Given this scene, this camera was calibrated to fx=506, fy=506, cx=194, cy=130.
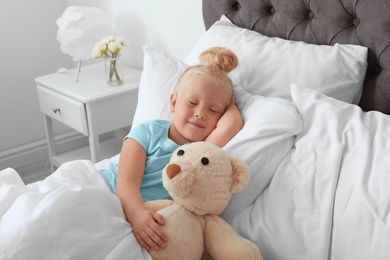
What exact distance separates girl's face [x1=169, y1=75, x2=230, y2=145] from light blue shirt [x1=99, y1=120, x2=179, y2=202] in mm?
57

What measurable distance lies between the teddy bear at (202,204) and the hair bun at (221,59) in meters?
0.36

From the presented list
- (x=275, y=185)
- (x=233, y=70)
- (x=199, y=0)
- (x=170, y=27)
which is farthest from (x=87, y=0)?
(x=275, y=185)

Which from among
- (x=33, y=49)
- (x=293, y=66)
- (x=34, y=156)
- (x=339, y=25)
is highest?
(x=339, y=25)

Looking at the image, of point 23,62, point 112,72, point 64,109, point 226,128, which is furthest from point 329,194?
point 23,62

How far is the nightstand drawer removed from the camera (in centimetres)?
230

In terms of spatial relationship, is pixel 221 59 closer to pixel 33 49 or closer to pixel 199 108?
pixel 199 108

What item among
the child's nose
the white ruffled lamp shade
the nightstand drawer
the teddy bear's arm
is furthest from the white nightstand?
the teddy bear's arm

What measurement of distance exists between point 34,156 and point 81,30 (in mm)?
966

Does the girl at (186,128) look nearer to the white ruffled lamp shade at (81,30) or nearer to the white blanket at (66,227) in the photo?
the white blanket at (66,227)

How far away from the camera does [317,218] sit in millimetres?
1164

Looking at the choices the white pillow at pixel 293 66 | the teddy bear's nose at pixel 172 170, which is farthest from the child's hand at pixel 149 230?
the white pillow at pixel 293 66

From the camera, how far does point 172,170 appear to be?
1139 millimetres

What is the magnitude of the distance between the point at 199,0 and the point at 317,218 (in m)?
Answer: 1.33

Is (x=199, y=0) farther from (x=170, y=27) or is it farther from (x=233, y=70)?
(x=233, y=70)
